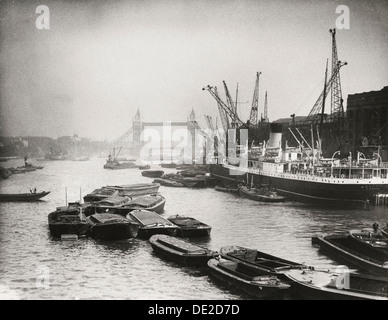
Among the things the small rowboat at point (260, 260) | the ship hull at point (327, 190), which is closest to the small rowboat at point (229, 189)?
the ship hull at point (327, 190)

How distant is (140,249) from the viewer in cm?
1634

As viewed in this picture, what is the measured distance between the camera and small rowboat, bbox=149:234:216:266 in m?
13.9

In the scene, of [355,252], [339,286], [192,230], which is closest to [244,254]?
[355,252]

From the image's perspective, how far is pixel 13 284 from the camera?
42.1 feet

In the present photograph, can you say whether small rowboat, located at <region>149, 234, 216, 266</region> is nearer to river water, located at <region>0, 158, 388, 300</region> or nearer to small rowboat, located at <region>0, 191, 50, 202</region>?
river water, located at <region>0, 158, 388, 300</region>

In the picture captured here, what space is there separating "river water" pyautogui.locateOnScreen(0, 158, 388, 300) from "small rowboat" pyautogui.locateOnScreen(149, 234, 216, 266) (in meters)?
0.25

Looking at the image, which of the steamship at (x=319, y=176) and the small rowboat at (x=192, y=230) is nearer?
the small rowboat at (x=192, y=230)

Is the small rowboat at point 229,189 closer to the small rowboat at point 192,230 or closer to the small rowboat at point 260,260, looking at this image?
the small rowboat at point 192,230

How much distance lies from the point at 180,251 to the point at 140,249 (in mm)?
2423

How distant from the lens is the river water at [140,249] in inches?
486

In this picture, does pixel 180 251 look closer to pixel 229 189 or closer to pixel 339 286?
pixel 339 286

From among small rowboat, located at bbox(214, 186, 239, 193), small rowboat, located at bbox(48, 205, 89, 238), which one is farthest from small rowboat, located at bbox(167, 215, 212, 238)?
small rowboat, located at bbox(214, 186, 239, 193)

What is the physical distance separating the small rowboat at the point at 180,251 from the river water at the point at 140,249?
0.25 meters
